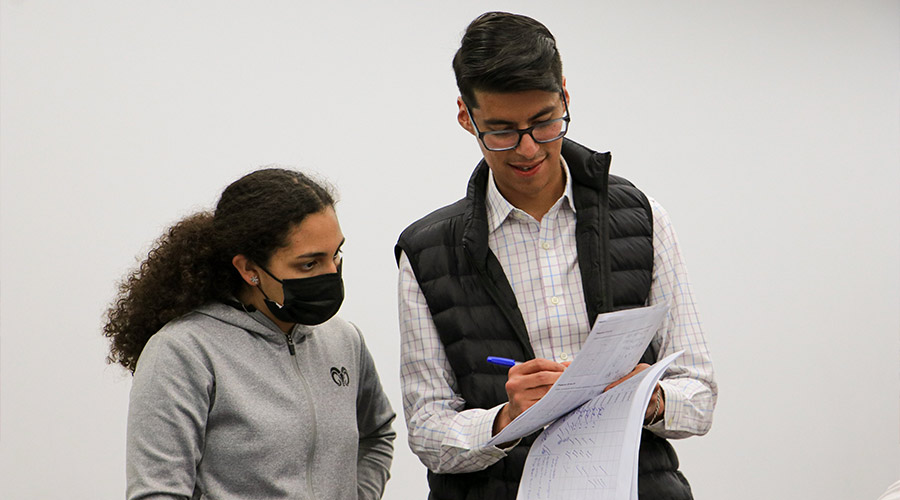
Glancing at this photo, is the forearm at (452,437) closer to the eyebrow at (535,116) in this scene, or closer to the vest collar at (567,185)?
the vest collar at (567,185)

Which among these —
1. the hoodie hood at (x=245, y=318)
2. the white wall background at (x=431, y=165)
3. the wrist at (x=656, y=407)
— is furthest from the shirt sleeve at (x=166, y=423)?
the white wall background at (x=431, y=165)

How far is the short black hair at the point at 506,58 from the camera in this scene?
1.32 metres

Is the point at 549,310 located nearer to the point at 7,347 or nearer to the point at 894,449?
the point at 7,347

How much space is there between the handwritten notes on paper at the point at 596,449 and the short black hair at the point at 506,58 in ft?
1.61

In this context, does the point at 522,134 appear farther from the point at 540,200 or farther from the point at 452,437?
the point at 452,437

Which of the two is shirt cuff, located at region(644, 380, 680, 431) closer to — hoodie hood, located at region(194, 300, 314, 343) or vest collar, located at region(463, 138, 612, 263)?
vest collar, located at region(463, 138, 612, 263)

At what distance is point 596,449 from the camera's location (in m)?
1.13

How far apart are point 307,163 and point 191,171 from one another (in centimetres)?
36

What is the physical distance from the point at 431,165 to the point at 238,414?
155 cm

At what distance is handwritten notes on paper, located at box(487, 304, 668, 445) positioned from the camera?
1062 millimetres

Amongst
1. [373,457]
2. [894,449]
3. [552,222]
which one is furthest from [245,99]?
[894,449]

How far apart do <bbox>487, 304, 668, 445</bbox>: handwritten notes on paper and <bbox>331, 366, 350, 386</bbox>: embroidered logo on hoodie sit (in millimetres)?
532

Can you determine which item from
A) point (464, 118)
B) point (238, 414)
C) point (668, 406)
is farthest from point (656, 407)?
point (238, 414)

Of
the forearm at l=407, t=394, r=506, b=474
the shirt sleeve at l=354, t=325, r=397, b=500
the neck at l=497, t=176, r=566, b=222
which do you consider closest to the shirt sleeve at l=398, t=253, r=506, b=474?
the forearm at l=407, t=394, r=506, b=474
